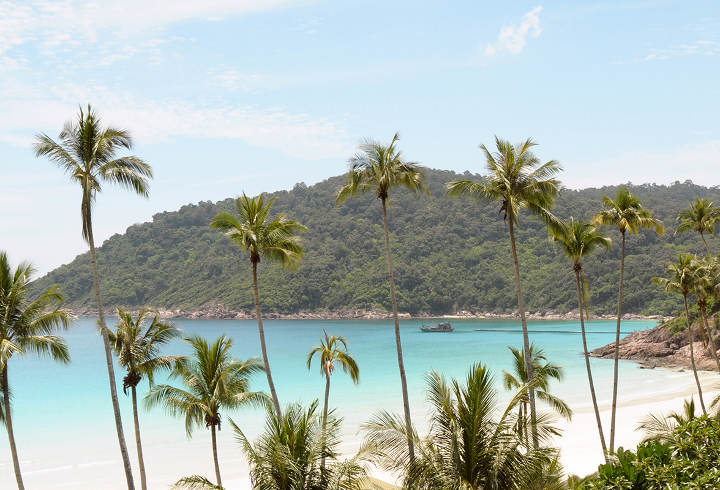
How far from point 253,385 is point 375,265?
103 m

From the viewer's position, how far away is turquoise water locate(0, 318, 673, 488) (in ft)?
119

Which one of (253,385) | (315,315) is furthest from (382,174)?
(315,315)

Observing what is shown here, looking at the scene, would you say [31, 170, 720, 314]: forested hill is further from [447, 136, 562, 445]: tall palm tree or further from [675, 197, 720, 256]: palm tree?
[447, 136, 562, 445]: tall palm tree

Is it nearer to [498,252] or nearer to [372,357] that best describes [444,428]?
[372,357]

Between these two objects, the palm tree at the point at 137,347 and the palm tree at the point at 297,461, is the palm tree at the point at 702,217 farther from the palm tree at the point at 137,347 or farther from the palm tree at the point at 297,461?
the palm tree at the point at 297,461

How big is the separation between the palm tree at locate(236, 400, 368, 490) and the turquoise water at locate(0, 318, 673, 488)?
4.01 m

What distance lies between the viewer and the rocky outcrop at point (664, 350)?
193 ft

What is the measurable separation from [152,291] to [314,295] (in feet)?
155

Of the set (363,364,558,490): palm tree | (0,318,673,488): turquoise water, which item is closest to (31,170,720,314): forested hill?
(0,318,673,488): turquoise water

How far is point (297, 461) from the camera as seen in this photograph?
1120 centimetres

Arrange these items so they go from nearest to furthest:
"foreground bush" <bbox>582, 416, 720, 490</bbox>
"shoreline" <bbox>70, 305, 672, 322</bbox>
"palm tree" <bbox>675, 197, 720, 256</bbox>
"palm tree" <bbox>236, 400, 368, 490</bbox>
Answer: "foreground bush" <bbox>582, 416, 720, 490</bbox> → "palm tree" <bbox>236, 400, 368, 490</bbox> → "palm tree" <bbox>675, 197, 720, 256</bbox> → "shoreline" <bbox>70, 305, 672, 322</bbox>

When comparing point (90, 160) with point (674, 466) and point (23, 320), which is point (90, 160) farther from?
point (674, 466)

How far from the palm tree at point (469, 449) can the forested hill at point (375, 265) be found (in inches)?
5441

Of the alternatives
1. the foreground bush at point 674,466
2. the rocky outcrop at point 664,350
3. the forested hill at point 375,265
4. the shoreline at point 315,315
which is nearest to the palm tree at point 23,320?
the foreground bush at point 674,466
